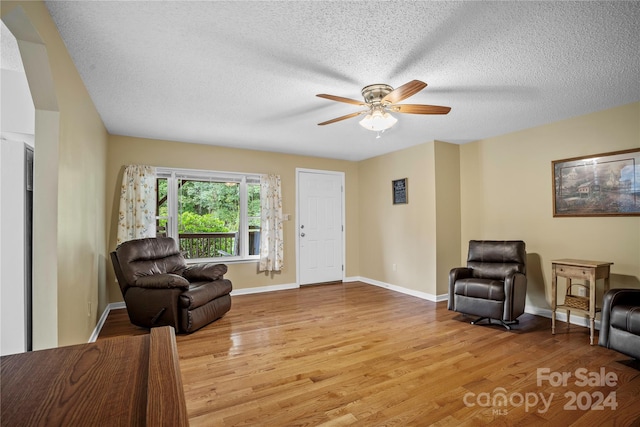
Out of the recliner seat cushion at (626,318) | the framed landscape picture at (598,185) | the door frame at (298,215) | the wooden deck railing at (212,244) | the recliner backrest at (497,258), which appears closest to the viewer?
the recliner seat cushion at (626,318)

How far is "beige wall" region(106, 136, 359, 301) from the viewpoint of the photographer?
173 inches

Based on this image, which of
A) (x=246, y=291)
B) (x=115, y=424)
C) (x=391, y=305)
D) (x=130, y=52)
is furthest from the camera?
(x=246, y=291)

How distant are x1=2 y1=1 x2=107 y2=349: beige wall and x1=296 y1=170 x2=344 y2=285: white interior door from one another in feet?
11.4

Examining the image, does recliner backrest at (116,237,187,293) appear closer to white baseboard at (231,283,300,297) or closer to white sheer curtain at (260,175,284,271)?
white baseboard at (231,283,300,297)

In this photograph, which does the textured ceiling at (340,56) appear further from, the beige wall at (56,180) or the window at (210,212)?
the window at (210,212)

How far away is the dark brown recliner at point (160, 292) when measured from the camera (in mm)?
3266

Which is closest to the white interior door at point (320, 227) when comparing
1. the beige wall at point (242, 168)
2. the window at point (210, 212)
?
the beige wall at point (242, 168)

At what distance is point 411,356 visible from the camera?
9.07ft

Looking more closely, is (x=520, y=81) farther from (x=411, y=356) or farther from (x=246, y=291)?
(x=246, y=291)

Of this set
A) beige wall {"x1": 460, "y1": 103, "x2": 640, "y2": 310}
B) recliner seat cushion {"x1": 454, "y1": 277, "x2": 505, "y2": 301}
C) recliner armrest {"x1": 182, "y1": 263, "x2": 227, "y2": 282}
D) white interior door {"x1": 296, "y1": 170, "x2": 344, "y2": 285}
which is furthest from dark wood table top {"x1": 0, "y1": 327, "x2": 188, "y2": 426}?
white interior door {"x1": 296, "y1": 170, "x2": 344, "y2": 285}

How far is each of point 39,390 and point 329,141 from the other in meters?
4.44

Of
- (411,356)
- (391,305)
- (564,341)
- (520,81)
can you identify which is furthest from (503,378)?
(520,81)

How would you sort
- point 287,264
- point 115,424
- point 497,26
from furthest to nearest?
point 287,264
point 497,26
point 115,424

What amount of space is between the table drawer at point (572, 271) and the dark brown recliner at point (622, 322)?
0.46 meters
